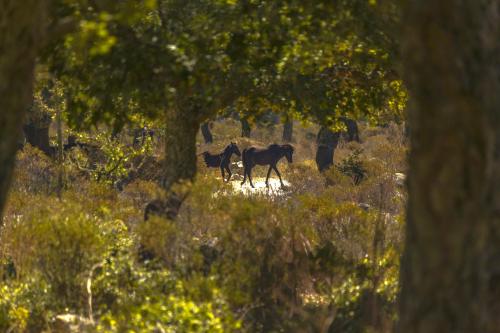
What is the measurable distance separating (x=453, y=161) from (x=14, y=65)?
10.2ft

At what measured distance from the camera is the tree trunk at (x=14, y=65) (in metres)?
5.79

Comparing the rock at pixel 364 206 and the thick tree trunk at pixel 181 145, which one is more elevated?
the thick tree trunk at pixel 181 145

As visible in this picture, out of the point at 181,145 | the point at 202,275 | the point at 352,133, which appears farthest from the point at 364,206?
the point at 352,133

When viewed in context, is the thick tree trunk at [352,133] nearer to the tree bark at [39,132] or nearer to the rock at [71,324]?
the tree bark at [39,132]

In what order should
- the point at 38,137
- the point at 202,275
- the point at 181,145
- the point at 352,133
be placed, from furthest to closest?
the point at 352,133 < the point at 38,137 < the point at 181,145 < the point at 202,275

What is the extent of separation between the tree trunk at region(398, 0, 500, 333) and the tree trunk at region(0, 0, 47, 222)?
2.72 meters

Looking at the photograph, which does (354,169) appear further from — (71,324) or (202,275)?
(71,324)

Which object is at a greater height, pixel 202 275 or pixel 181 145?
pixel 181 145

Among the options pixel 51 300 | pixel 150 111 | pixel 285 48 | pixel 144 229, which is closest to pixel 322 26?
pixel 285 48

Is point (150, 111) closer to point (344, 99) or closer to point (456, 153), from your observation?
point (344, 99)

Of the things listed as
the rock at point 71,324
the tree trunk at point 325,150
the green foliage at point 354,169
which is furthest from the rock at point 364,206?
the rock at point 71,324

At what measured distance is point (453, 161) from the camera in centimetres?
442

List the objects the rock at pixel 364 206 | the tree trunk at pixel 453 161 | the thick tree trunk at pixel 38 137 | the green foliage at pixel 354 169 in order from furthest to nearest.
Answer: the thick tree trunk at pixel 38 137 < the green foliage at pixel 354 169 < the rock at pixel 364 206 < the tree trunk at pixel 453 161

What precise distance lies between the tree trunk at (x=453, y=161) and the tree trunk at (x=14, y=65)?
2.72 m
